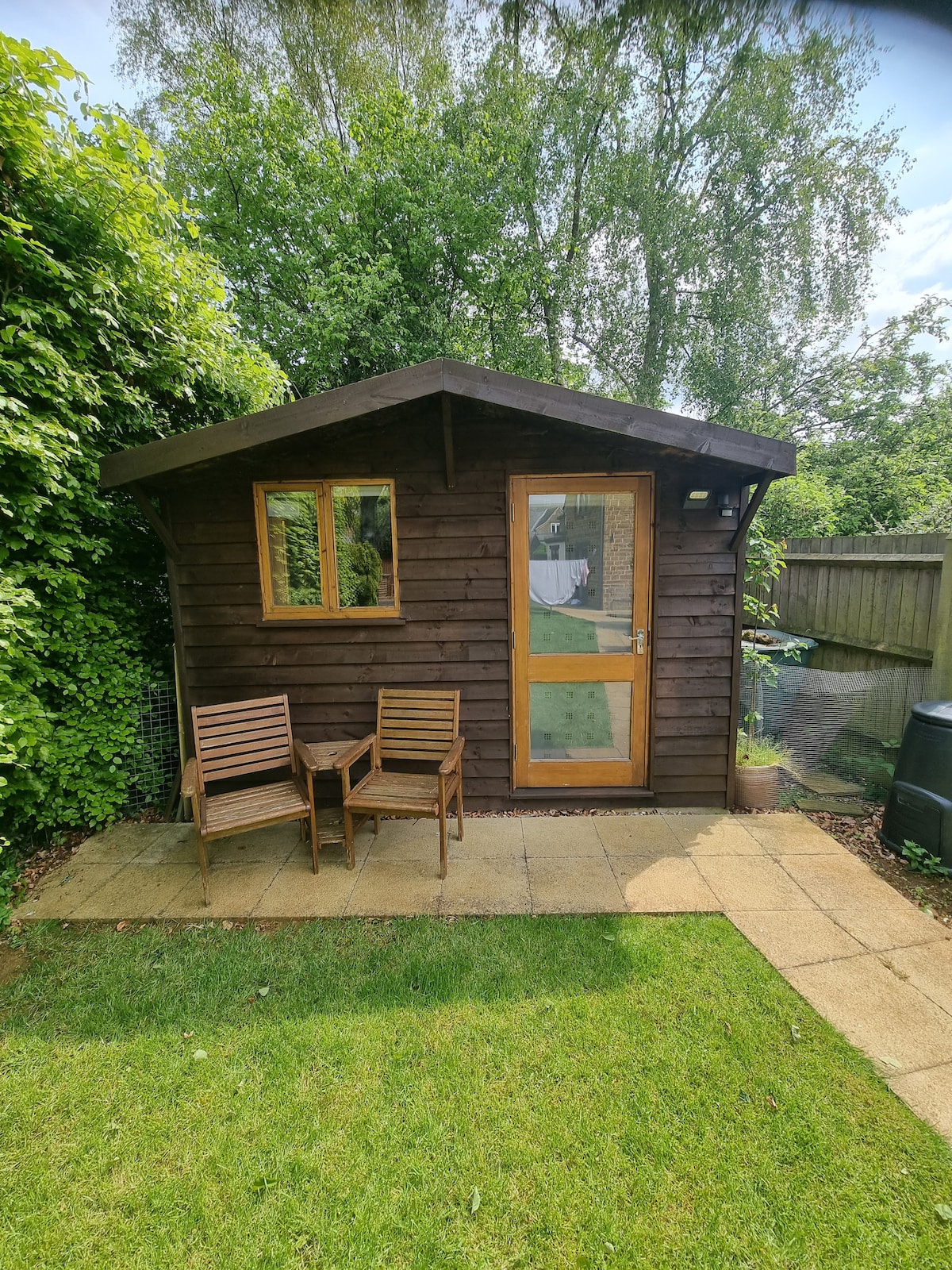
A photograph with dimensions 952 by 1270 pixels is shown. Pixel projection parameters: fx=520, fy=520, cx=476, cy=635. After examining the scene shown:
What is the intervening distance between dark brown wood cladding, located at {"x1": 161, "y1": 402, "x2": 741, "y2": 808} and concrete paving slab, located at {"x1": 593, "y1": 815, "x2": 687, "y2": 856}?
0.31 meters

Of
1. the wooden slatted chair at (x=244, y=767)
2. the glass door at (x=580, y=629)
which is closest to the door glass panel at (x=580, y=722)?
the glass door at (x=580, y=629)

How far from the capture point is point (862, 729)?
3777mm

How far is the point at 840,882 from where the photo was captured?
8.70ft

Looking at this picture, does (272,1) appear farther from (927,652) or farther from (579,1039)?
(927,652)

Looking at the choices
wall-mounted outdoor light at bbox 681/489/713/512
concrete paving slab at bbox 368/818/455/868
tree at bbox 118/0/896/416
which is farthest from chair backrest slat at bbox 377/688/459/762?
tree at bbox 118/0/896/416

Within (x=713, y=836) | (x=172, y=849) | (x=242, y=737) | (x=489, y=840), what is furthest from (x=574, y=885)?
(x=172, y=849)

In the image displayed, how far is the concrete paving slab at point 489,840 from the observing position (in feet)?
9.87

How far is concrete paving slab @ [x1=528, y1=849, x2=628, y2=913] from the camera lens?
2498 mm

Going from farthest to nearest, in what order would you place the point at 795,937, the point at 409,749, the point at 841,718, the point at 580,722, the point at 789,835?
the point at 841,718 → the point at 580,722 → the point at 409,749 → the point at 789,835 → the point at 795,937

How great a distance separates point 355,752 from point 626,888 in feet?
5.28

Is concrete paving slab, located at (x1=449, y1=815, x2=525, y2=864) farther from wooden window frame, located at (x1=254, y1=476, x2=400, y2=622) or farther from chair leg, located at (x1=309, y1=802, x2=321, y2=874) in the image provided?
wooden window frame, located at (x1=254, y1=476, x2=400, y2=622)

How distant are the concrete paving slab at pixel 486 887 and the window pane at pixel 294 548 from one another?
6.21ft

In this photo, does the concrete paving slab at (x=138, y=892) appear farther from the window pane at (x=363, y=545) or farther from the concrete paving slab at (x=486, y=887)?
the window pane at (x=363, y=545)

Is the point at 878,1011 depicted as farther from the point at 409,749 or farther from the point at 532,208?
the point at 532,208
